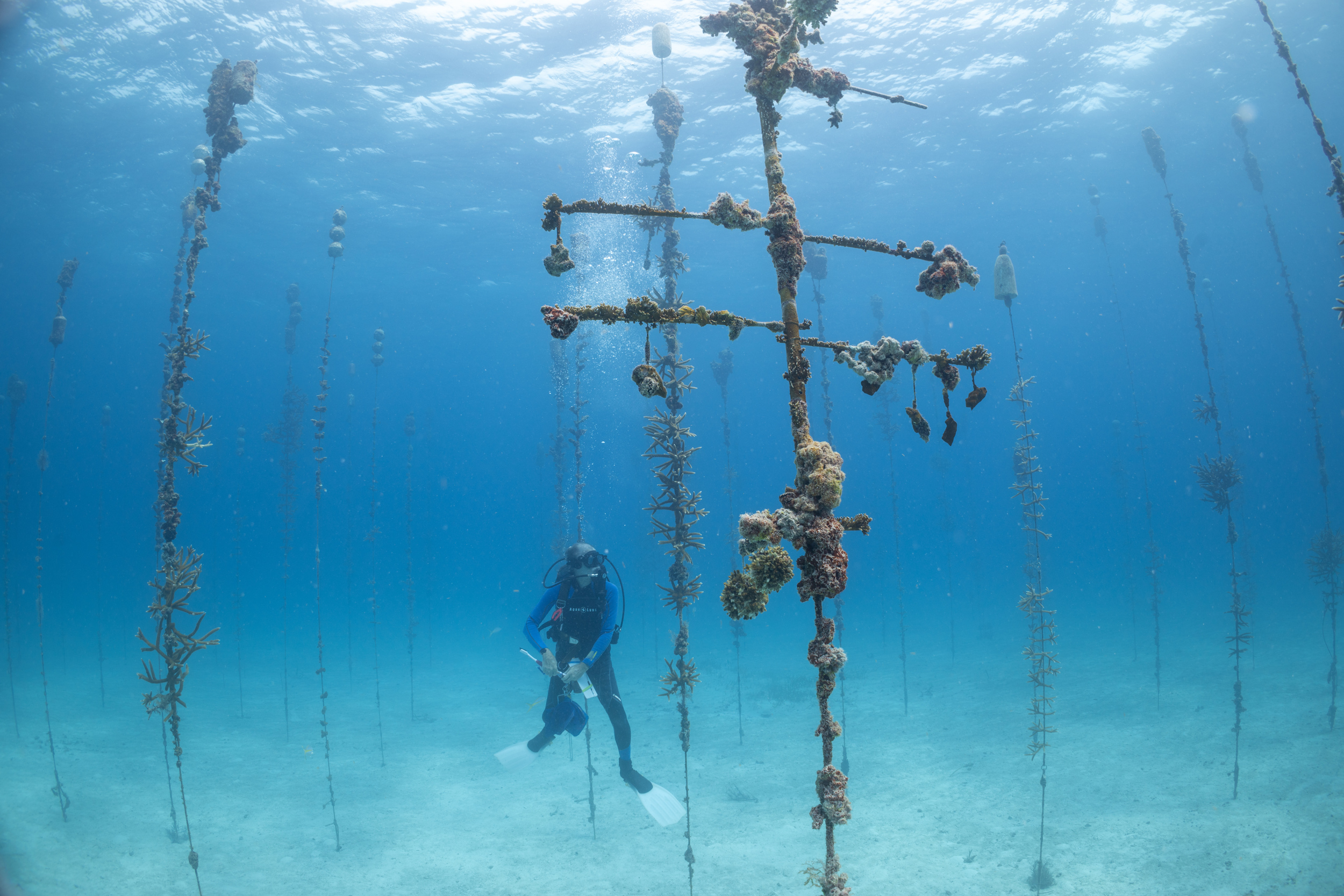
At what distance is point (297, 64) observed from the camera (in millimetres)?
23609

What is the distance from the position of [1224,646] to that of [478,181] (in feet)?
139

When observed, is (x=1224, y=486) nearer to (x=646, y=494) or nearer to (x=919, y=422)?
(x=919, y=422)

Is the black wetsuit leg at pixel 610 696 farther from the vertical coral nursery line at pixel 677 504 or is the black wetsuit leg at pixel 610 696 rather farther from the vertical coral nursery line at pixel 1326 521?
the vertical coral nursery line at pixel 1326 521

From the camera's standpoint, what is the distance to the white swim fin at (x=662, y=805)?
9547mm

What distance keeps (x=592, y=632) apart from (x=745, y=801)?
7843mm

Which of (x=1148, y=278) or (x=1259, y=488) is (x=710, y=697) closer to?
(x=1148, y=278)

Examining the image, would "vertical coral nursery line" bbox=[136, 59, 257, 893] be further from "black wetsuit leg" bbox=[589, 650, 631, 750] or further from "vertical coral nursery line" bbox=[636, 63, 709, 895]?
"vertical coral nursery line" bbox=[636, 63, 709, 895]

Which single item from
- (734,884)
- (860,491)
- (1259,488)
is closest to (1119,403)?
(1259,488)

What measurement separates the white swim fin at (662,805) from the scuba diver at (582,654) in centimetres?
1

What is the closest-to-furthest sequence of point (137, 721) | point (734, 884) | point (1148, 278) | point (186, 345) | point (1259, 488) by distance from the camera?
point (186, 345)
point (734, 884)
point (137, 721)
point (1148, 278)
point (1259, 488)

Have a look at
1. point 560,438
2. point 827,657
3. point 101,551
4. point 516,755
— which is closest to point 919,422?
point 827,657

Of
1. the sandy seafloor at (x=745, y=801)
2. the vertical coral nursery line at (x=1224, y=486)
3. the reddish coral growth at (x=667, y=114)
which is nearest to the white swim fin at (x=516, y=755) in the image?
the sandy seafloor at (x=745, y=801)

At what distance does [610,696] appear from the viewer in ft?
33.8

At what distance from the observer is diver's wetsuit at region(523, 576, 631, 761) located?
980 cm
